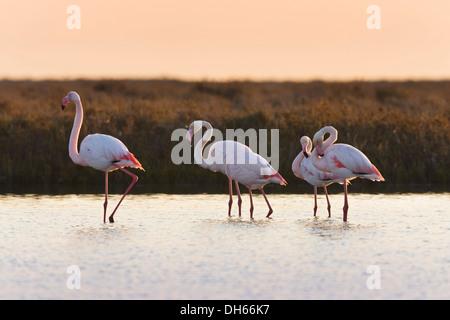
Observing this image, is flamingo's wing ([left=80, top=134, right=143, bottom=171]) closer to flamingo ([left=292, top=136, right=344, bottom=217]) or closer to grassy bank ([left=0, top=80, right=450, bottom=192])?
flamingo ([left=292, top=136, right=344, bottom=217])

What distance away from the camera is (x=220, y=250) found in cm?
997

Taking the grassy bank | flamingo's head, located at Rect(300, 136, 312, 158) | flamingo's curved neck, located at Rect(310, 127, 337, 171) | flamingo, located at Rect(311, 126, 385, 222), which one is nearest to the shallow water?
flamingo, located at Rect(311, 126, 385, 222)

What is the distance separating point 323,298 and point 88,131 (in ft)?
42.4

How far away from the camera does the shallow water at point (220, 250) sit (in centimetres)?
797

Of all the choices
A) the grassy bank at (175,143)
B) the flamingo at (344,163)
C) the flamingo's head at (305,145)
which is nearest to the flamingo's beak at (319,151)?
the flamingo at (344,163)

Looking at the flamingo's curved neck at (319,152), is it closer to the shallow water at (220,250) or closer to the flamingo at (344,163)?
the flamingo at (344,163)

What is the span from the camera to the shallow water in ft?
26.2

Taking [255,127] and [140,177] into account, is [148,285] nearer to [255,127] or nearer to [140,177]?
[140,177]

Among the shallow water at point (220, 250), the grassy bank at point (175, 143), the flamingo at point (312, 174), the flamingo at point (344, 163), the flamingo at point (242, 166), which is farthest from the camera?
the grassy bank at point (175, 143)

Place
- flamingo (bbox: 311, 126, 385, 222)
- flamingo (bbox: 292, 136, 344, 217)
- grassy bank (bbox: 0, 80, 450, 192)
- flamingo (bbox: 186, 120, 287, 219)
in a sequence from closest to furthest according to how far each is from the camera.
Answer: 1. flamingo (bbox: 311, 126, 385, 222)
2. flamingo (bbox: 186, 120, 287, 219)
3. flamingo (bbox: 292, 136, 344, 217)
4. grassy bank (bbox: 0, 80, 450, 192)

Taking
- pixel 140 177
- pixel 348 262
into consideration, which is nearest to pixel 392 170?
pixel 140 177

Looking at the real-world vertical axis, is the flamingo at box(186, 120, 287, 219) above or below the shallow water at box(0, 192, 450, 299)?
above

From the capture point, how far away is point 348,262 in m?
9.28

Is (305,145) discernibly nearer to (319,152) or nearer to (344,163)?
(319,152)
